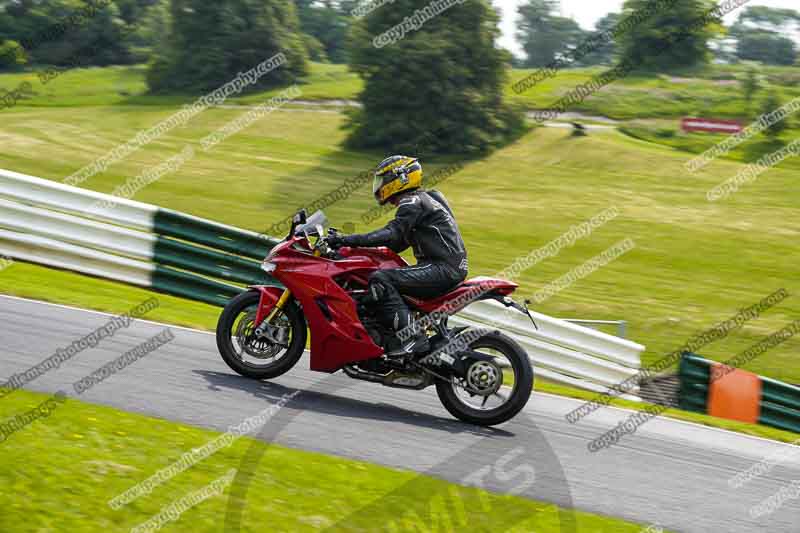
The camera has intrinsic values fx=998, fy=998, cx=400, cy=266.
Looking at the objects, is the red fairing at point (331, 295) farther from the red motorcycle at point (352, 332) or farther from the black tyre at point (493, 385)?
the black tyre at point (493, 385)

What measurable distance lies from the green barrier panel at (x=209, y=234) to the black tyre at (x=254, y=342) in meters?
3.67

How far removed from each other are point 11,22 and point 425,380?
5575 cm

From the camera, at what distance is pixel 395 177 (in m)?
7.39

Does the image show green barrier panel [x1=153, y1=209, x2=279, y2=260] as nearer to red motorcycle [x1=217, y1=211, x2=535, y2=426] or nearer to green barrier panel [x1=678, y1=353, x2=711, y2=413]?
red motorcycle [x1=217, y1=211, x2=535, y2=426]

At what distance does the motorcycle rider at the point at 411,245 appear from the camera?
23.9 ft

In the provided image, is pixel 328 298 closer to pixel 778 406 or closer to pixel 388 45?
pixel 778 406

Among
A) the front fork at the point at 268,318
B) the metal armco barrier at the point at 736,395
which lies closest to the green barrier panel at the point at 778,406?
the metal armco barrier at the point at 736,395

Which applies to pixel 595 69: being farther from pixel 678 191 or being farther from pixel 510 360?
pixel 510 360

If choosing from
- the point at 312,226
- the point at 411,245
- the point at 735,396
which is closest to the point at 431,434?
the point at 411,245

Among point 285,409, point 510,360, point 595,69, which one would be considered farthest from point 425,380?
point 595,69

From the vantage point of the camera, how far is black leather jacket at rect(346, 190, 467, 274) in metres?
7.28

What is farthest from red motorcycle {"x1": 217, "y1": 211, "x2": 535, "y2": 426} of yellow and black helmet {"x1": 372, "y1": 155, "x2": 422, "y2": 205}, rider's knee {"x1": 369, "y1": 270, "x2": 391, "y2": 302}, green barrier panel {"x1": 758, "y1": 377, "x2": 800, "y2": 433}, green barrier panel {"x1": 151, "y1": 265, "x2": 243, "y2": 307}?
green barrier panel {"x1": 758, "y1": 377, "x2": 800, "y2": 433}

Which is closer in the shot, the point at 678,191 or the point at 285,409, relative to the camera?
the point at 285,409

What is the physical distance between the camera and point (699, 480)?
664cm
